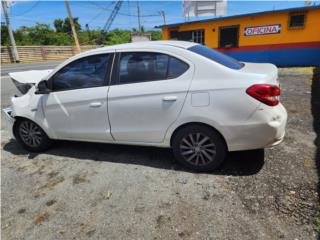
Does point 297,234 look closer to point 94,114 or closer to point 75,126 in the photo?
point 94,114

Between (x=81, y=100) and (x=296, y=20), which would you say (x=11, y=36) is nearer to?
(x=296, y=20)

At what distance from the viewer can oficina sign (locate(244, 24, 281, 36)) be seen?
13.2 metres

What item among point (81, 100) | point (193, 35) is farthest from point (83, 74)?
point (193, 35)

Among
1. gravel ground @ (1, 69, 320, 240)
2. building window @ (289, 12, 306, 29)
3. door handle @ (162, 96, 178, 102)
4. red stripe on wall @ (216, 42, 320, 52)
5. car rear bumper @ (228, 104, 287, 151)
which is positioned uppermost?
building window @ (289, 12, 306, 29)

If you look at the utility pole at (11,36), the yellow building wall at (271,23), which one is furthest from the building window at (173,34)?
the utility pole at (11,36)

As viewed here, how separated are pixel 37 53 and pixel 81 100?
31395 millimetres

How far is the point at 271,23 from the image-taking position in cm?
1331

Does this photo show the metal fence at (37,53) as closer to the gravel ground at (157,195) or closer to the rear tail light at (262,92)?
the gravel ground at (157,195)

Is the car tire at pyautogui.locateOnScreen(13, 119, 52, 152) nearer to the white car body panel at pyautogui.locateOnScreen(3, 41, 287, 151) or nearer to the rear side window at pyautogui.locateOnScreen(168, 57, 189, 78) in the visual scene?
the white car body panel at pyautogui.locateOnScreen(3, 41, 287, 151)

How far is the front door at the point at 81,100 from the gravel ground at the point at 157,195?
497mm

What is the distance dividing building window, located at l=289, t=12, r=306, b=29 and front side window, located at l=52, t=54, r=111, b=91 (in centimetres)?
1250

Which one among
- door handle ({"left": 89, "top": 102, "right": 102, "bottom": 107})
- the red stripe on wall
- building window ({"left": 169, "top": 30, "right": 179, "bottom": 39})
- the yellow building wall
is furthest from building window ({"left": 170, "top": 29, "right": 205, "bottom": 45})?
door handle ({"left": 89, "top": 102, "right": 102, "bottom": 107})

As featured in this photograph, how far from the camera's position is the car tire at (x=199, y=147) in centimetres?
320

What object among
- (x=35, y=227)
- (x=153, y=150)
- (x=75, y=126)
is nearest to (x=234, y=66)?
(x=153, y=150)
